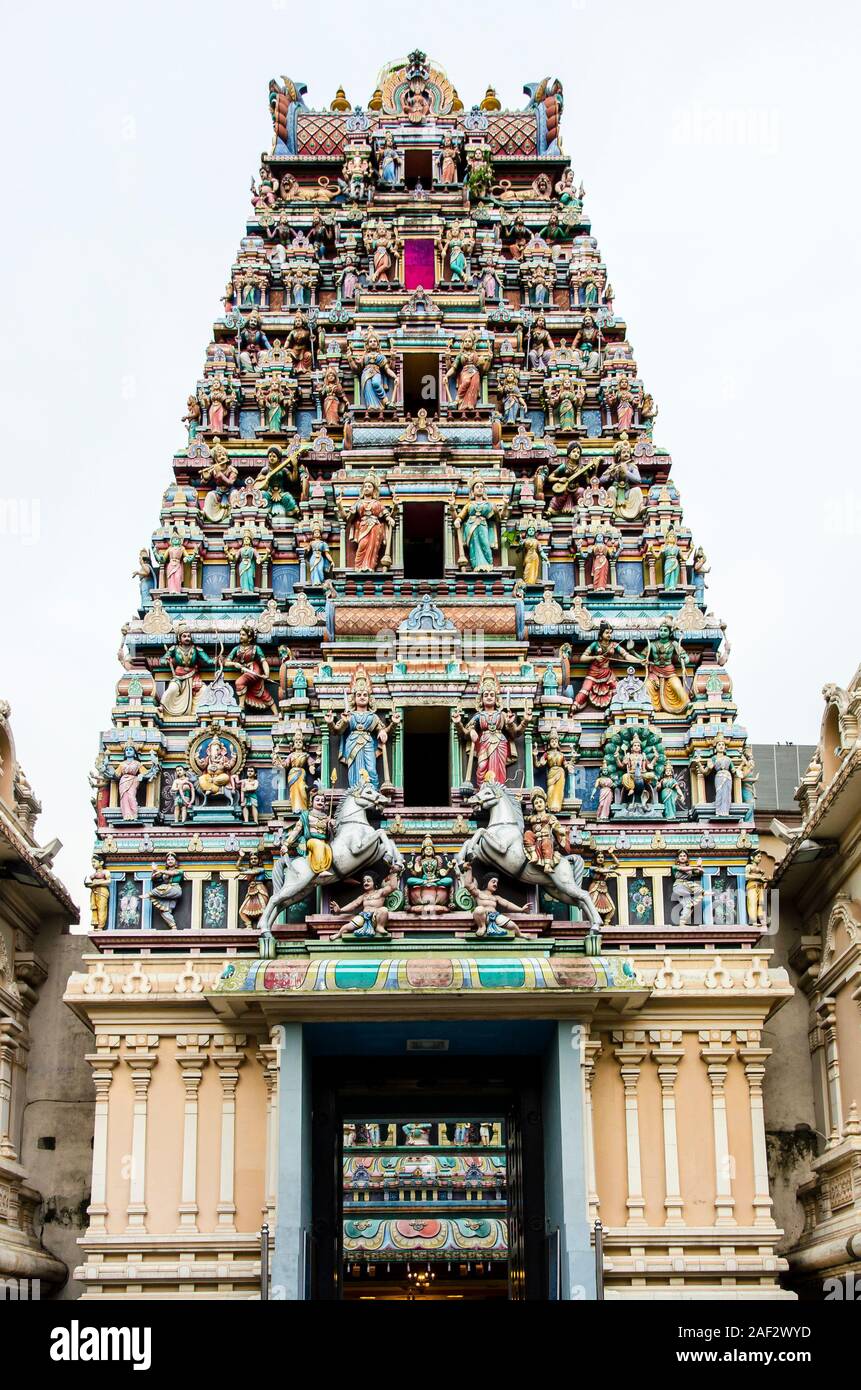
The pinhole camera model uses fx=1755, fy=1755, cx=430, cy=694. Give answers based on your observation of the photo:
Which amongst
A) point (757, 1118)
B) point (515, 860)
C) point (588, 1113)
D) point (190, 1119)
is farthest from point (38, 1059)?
point (757, 1118)

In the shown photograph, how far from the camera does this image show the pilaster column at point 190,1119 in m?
25.0

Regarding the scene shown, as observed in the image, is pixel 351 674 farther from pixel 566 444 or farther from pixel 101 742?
pixel 566 444

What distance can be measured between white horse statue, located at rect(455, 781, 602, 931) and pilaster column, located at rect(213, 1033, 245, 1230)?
4256mm

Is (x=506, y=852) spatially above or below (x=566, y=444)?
below

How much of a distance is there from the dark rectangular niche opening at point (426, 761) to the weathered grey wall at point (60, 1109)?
640 cm

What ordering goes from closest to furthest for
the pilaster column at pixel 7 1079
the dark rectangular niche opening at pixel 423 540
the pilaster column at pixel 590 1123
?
1. the pilaster column at pixel 590 1123
2. the pilaster column at pixel 7 1079
3. the dark rectangular niche opening at pixel 423 540

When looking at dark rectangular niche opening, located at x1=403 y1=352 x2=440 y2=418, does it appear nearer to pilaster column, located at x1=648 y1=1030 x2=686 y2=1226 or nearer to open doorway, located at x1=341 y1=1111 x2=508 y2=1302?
pilaster column, located at x1=648 y1=1030 x2=686 y2=1226

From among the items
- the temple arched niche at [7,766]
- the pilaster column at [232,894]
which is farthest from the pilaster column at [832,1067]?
the temple arched niche at [7,766]

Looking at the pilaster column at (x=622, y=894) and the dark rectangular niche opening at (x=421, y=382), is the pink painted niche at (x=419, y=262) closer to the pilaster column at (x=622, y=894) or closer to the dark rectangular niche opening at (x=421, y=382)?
the dark rectangular niche opening at (x=421, y=382)

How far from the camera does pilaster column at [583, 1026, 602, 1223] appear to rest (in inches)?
952

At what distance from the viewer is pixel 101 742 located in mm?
28438
